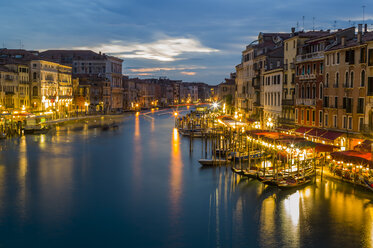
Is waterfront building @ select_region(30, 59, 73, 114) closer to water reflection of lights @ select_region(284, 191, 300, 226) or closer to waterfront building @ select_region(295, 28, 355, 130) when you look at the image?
waterfront building @ select_region(295, 28, 355, 130)

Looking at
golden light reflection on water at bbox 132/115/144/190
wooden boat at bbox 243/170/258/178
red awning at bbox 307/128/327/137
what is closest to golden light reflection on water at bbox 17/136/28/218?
golden light reflection on water at bbox 132/115/144/190

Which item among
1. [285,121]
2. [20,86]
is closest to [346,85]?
[285,121]

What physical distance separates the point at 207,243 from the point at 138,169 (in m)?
11.2

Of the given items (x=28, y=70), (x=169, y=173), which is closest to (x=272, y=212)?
(x=169, y=173)

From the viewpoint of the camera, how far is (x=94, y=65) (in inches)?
3199

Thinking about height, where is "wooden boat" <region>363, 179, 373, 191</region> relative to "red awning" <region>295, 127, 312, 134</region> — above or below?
below

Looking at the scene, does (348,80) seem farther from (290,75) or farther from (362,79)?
(290,75)

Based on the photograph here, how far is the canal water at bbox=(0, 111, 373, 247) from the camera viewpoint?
13336mm

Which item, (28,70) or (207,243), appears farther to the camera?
(28,70)

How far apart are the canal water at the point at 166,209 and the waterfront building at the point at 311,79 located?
265 inches

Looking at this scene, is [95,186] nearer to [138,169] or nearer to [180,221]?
[138,169]

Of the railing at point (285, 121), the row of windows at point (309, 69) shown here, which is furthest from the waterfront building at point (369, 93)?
the railing at point (285, 121)

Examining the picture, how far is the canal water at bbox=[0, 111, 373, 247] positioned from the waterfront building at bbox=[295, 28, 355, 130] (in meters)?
6.74

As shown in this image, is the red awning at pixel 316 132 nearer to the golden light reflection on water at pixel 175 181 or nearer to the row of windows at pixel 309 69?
the row of windows at pixel 309 69
